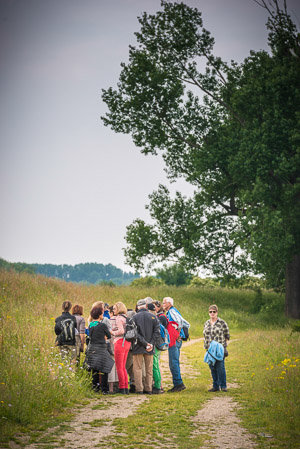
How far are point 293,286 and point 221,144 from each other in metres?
9.16

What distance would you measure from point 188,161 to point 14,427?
25748mm

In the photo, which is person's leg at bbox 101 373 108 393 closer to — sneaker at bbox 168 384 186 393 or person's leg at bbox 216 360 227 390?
sneaker at bbox 168 384 186 393

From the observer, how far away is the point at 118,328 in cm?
1177

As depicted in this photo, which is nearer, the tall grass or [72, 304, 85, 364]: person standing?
the tall grass

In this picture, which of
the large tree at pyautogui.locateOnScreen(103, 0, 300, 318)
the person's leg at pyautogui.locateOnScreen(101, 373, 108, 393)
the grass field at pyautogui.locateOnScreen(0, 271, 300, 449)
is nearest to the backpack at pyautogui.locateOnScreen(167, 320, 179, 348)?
the grass field at pyautogui.locateOnScreen(0, 271, 300, 449)

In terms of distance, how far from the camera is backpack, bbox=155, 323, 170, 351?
A: 1200cm

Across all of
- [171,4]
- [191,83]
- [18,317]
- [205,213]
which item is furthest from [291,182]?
→ [18,317]

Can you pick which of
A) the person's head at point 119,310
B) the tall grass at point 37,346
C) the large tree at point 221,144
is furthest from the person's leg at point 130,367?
the large tree at point 221,144

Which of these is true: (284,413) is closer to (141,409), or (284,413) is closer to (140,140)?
(141,409)

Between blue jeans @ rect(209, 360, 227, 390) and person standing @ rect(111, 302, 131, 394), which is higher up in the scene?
person standing @ rect(111, 302, 131, 394)

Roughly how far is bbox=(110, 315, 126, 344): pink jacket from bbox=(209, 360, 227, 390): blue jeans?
7.37ft

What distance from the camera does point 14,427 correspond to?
26.1 feet

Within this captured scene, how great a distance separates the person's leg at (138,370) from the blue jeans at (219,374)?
1633 millimetres

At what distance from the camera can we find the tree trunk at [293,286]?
30.5 metres
